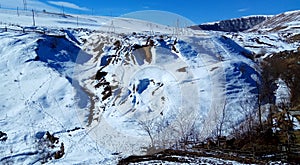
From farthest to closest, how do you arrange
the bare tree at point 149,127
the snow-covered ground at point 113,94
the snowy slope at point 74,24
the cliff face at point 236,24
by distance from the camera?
1. the cliff face at point 236,24
2. the snowy slope at point 74,24
3. the snow-covered ground at point 113,94
4. the bare tree at point 149,127

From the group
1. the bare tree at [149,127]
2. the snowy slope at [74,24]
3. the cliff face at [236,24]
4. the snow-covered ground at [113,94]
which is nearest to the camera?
the bare tree at [149,127]

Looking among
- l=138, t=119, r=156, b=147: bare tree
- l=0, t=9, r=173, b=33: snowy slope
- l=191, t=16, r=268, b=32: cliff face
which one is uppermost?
l=191, t=16, r=268, b=32: cliff face

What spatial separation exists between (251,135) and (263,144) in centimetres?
130

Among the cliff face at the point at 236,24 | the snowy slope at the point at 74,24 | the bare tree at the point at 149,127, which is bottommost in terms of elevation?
the bare tree at the point at 149,127

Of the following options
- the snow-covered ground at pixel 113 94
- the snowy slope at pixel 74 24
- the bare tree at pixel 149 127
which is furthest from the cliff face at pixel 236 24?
the bare tree at pixel 149 127

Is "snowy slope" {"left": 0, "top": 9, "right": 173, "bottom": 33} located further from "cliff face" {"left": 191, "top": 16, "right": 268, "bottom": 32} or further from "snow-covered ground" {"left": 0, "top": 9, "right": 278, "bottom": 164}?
"cliff face" {"left": 191, "top": 16, "right": 268, "bottom": 32}

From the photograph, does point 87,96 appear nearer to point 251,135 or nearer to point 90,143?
point 90,143

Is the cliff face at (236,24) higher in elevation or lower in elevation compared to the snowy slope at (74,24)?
higher

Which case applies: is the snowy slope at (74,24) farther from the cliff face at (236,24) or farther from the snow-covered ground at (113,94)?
the cliff face at (236,24)

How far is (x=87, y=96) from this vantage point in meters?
22.0

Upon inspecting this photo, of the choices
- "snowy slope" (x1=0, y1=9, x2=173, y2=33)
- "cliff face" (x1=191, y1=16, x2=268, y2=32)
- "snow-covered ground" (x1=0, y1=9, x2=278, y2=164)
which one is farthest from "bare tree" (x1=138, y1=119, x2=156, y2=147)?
"cliff face" (x1=191, y1=16, x2=268, y2=32)

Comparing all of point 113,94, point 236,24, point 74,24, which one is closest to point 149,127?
point 113,94

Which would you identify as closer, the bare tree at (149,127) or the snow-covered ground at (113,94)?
the bare tree at (149,127)

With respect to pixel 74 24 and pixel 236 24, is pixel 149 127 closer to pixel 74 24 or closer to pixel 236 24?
pixel 74 24
